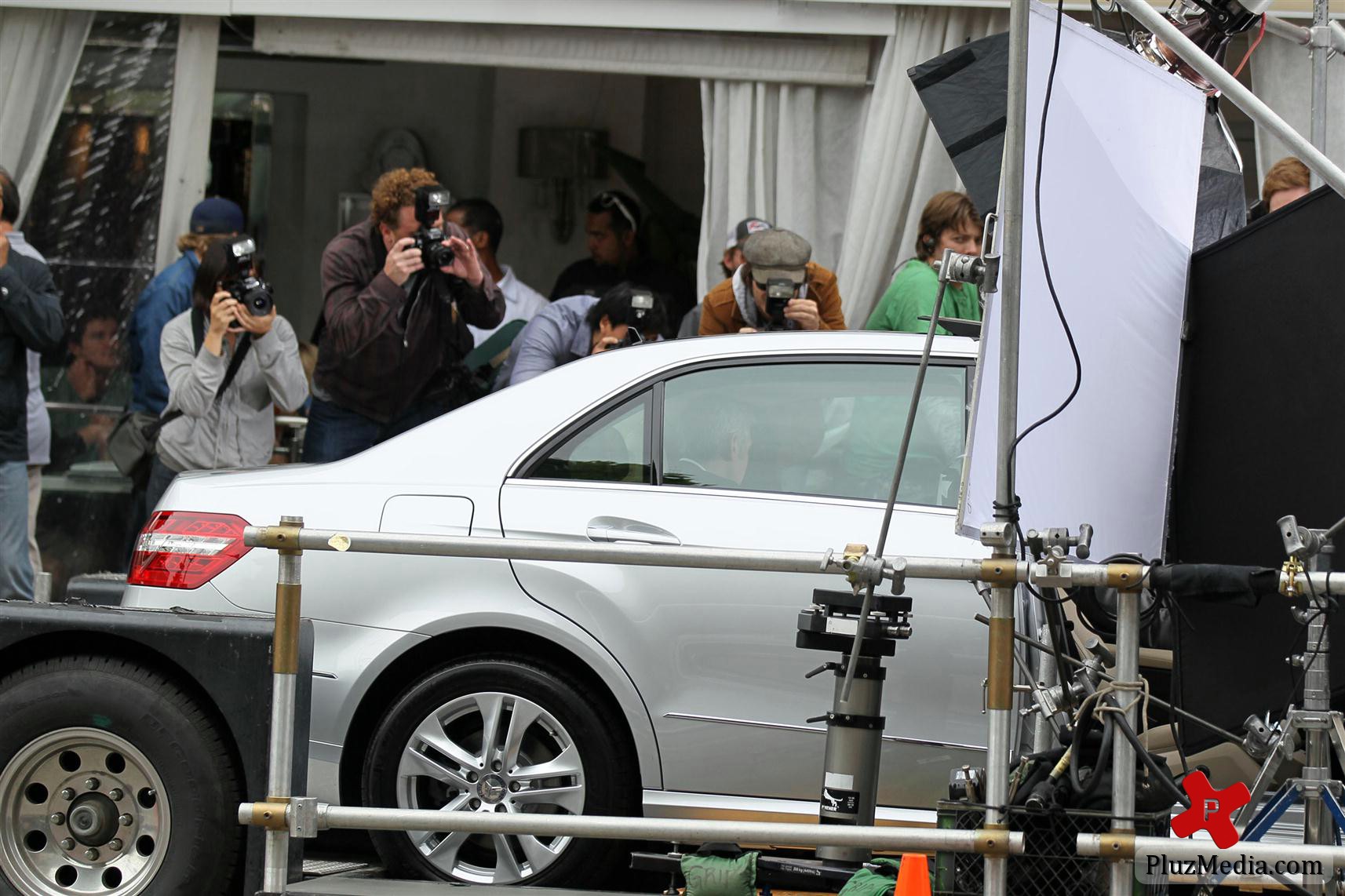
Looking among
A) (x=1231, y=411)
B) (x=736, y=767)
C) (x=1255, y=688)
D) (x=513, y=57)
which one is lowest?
(x=736, y=767)

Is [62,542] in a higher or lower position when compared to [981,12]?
lower

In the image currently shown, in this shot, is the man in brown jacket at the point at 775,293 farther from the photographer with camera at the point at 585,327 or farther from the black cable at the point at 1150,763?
the black cable at the point at 1150,763

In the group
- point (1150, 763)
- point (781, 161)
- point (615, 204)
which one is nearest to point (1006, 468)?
point (1150, 763)

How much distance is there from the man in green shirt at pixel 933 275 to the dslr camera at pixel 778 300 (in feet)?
1.28

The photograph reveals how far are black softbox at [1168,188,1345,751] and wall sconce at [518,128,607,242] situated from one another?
7.30 m

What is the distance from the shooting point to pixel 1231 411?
173 inches

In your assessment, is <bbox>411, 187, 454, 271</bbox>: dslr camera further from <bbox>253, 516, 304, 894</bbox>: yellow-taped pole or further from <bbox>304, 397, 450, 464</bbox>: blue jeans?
<bbox>253, 516, 304, 894</bbox>: yellow-taped pole

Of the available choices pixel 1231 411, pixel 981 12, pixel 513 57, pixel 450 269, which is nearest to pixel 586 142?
pixel 513 57

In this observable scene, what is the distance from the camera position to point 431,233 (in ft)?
24.5

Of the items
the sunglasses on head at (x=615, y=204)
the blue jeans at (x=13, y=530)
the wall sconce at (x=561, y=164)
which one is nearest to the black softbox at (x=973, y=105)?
the blue jeans at (x=13, y=530)

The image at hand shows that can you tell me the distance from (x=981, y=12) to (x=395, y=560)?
190 inches

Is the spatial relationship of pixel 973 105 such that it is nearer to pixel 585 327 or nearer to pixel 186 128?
pixel 585 327

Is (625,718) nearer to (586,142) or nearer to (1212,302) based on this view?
(1212,302)

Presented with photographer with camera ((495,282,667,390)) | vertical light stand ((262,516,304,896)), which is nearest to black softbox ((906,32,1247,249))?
vertical light stand ((262,516,304,896))
